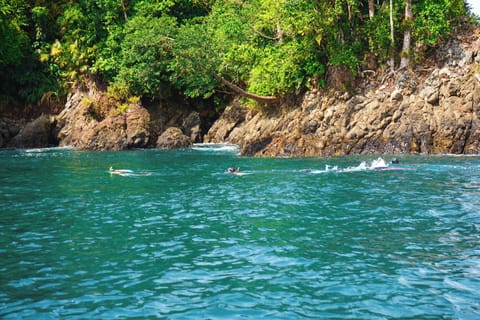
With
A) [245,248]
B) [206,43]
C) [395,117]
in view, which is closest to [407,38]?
[395,117]

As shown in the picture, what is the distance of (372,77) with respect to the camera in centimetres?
3981

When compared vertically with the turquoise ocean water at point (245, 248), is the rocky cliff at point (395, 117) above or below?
above

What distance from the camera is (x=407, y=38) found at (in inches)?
1522

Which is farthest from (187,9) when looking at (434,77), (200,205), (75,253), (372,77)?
(75,253)

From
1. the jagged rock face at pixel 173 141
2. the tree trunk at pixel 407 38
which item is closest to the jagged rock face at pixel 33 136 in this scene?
the jagged rock face at pixel 173 141

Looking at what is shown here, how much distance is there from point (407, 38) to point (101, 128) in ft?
87.6

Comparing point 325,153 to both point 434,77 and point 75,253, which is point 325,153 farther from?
point 75,253

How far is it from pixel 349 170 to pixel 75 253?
1763cm

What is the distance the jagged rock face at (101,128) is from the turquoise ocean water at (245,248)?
22.1m

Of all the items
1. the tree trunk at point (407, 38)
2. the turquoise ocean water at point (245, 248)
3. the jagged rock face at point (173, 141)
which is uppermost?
the tree trunk at point (407, 38)

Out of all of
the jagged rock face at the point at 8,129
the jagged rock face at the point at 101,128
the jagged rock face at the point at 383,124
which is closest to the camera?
the jagged rock face at the point at 383,124

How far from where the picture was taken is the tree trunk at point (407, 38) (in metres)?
38.3

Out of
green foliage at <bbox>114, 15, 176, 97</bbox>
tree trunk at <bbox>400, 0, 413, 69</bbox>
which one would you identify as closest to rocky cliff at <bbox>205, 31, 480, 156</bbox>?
tree trunk at <bbox>400, 0, 413, 69</bbox>

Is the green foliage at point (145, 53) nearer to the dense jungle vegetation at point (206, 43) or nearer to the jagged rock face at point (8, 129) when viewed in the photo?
the dense jungle vegetation at point (206, 43)
